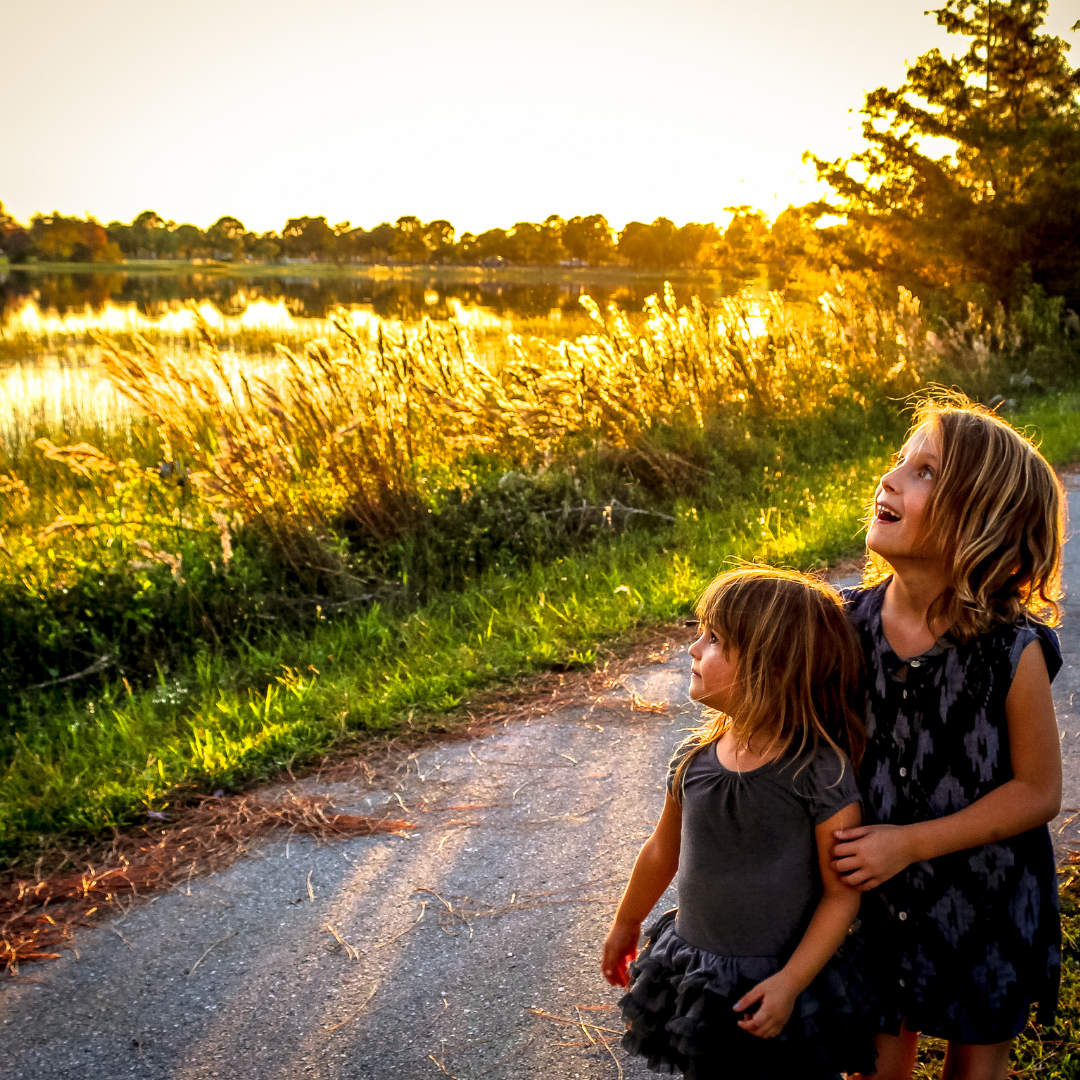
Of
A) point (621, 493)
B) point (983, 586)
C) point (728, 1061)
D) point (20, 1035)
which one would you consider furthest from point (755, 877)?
point (621, 493)

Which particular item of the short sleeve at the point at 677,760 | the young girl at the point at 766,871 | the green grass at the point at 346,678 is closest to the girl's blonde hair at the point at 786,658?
the young girl at the point at 766,871

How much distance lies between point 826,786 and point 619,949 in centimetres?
54

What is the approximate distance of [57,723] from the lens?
14.3ft

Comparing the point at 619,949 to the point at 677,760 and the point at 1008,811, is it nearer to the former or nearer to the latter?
the point at 677,760

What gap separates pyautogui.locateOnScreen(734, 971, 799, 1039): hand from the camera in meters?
1.53

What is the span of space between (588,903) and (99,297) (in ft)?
124

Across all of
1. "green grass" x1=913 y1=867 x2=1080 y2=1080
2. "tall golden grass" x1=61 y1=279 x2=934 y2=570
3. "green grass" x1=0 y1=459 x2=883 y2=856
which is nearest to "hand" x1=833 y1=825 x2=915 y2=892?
"green grass" x1=913 y1=867 x2=1080 y2=1080

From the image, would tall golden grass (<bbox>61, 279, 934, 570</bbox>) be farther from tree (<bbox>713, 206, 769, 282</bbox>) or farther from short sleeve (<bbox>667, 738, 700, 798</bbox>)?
tree (<bbox>713, 206, 769, 282</bbox>)

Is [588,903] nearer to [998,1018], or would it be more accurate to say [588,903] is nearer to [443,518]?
[998,1018]

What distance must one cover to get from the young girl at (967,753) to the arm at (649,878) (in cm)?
31

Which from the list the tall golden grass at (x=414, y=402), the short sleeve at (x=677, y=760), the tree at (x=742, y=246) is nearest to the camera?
the short sleeve at (x=677, y=760)

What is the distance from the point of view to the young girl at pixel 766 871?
156 centimetres

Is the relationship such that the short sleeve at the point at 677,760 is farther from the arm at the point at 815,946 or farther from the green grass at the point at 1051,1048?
the green grass at the point at 1051,1048

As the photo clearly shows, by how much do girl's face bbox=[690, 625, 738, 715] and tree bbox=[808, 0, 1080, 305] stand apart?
14.8 m
